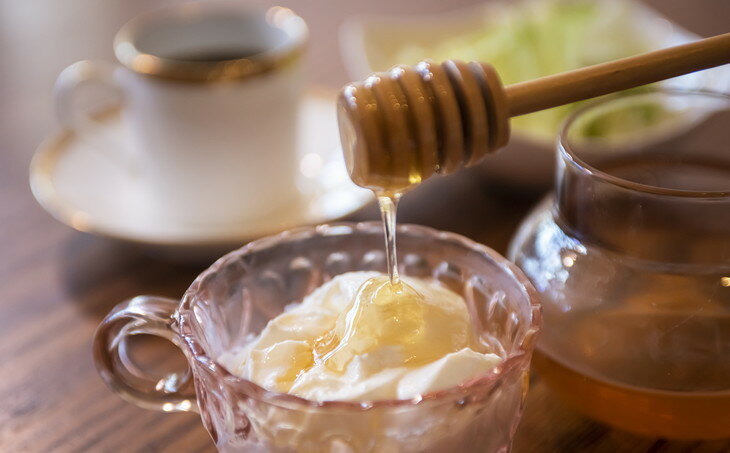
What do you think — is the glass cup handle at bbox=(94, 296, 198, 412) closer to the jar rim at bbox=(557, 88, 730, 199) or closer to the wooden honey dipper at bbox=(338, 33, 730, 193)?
the wooden honey dipper at bbox=(338, 33, 730, 193)

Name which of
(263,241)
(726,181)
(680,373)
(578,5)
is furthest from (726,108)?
(578,5)

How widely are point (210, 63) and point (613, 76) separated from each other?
54 cm

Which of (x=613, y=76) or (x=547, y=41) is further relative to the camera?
(x=547, y=41)

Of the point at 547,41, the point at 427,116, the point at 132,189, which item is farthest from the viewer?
the point at 547,41

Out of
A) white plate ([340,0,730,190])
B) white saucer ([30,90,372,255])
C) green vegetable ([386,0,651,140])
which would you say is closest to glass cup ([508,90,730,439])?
white plate ([340,0,730,190])

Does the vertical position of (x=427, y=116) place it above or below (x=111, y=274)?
above

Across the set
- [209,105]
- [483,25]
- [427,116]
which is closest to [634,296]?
[427,116]

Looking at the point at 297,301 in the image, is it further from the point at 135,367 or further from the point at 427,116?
the point at 427,116

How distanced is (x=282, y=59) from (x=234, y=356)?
450mm

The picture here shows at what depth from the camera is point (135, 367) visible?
70 centimetres

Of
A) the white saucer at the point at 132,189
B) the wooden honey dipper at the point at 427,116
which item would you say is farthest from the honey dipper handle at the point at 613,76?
the white saucer at the point at 132,189

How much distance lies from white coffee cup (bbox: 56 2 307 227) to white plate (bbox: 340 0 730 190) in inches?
7.4

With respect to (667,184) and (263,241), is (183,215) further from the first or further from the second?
(667,184)

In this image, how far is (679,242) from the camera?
30.3 inches
